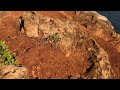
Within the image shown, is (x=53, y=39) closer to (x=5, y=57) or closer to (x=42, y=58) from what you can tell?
(x=42, y=58)

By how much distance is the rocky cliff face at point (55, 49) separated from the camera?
555 inches

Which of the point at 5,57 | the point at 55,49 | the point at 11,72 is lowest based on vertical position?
the point at 11,72

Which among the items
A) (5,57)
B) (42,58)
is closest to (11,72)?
(5,57)

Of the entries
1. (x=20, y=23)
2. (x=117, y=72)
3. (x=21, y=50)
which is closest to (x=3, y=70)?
(x=21, y=50)

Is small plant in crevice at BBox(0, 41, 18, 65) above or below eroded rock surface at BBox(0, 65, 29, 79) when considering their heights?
above

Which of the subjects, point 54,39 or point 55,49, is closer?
point 55,49

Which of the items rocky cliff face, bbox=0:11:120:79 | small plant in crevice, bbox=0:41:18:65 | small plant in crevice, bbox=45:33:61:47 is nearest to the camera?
small plant in crevice, bbox=0:41:18:65

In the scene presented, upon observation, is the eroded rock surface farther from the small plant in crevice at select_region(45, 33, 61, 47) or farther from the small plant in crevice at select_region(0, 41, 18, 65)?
the small plant in crevice at select_region(45, 33, 61, 47)

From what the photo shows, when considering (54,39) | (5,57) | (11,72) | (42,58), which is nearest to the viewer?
(11,72)

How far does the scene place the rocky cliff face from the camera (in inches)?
555

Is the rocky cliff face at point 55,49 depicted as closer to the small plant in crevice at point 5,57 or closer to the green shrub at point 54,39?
the green shrub at point 54,39

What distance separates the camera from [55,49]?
15.2m

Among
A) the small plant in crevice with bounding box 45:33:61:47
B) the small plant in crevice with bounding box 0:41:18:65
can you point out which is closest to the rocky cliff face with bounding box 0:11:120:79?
the small plant in crevice with bounding box 45:33:61:47
